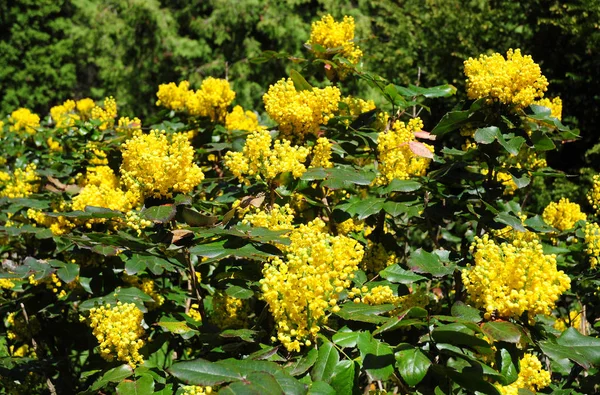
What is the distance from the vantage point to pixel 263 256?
67.6 inches

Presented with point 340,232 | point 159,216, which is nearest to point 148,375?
point 159,216

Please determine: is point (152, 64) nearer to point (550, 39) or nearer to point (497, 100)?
point (550, 39)

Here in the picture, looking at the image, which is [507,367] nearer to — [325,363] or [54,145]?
[325,363]

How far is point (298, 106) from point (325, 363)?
1.11 meters

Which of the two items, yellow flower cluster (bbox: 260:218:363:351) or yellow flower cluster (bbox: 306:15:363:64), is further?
yellow flower cluster (bbox: 306:15:363:64)

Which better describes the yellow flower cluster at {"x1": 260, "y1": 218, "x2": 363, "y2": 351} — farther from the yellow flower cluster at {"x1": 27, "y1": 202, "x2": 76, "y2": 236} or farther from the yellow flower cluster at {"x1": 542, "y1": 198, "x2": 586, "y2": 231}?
the yellow flower cluster at {"x1": 542, "y1": 198, "x2": 586, "y2": 231}

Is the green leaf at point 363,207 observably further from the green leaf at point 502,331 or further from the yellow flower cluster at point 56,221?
the yellow flower cluster at point 56,221

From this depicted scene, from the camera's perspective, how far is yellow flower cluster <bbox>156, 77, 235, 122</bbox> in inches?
136

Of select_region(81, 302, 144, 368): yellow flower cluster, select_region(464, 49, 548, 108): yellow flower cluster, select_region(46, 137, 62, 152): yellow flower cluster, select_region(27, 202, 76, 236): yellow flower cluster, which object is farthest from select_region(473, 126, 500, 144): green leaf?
select_region(46, 137, 62, 152): yellow flower cluster

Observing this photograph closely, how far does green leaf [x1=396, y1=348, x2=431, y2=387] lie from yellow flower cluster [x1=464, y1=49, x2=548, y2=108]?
3.42 ft

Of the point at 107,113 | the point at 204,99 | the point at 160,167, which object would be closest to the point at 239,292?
the point at 160,167

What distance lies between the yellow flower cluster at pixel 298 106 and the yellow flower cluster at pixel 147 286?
851 mm

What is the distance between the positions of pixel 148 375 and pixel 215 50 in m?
12.0

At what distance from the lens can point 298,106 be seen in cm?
227
